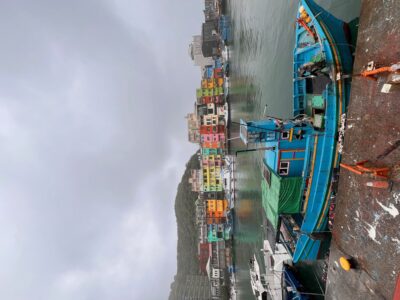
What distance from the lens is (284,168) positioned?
13148 millimetres

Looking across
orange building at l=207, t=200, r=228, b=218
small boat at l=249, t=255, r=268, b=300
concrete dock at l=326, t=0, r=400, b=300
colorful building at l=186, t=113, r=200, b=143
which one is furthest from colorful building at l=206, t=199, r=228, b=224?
concrete dock at l=326, t=0, r=400, b=300

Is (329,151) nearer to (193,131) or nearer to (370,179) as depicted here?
(370,179)

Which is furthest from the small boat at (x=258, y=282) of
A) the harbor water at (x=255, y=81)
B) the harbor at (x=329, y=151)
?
the harbor water at (x=255, y=81)

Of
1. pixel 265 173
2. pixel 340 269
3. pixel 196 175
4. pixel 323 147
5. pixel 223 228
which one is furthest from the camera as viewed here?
pixel 196 175

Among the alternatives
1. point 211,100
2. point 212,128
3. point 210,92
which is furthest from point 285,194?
point 210,92

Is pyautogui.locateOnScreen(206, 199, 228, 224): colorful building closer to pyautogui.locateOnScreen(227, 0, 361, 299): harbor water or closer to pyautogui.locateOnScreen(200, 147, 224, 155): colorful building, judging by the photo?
pyautogui.locateOnScreen(227, 0, 361, 299): harbor water

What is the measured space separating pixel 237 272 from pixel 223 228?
28.7 ft

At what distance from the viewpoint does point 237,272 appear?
35.2m

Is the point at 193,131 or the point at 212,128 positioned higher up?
the point at 212,128

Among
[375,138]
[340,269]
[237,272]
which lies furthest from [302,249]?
[237,272]

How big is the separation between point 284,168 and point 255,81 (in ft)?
54.7

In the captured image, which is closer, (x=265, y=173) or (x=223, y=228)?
(x=265, y=173)

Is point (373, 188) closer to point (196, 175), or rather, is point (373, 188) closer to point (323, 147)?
point (323, 147)

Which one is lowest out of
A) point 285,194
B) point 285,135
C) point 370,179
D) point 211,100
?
point 285,194
